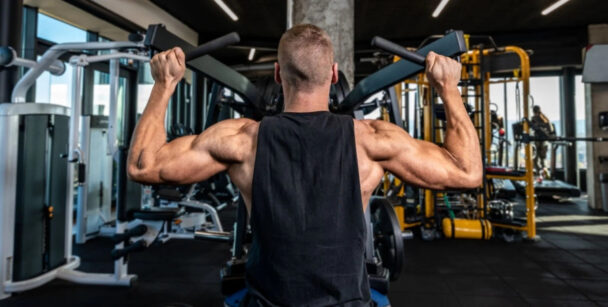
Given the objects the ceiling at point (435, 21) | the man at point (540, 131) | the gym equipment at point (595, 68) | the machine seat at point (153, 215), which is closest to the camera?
the machine seat at point (153, 215)

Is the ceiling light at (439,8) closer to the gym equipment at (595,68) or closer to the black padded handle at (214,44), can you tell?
the gym equipment at (595,68)

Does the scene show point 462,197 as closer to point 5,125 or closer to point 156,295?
point 156,295

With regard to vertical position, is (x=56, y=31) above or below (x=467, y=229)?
above

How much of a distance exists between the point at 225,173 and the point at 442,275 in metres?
2.21

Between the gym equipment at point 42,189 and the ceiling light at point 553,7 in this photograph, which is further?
the ceiling light at point 553,7

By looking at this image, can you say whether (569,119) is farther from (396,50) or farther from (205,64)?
(205,64)

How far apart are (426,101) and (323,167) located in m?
3.39

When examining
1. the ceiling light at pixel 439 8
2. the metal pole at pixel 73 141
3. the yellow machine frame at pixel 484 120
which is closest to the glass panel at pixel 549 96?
the ceiling light at pixel 439 8

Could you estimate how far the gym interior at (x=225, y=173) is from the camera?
1.61m

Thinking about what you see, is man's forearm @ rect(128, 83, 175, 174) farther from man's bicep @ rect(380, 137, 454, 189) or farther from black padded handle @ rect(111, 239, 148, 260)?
black padded handle @ rect(111, 239, 148, 260)

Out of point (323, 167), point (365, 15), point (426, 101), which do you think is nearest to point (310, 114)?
point (323, 167)

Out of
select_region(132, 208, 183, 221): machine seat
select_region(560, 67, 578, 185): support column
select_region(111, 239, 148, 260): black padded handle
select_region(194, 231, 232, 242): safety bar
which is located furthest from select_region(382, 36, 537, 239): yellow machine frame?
select_region(560, 67, 578, 185): support column

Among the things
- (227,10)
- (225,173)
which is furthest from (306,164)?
(227,10)

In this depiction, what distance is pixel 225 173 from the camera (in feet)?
12.2
